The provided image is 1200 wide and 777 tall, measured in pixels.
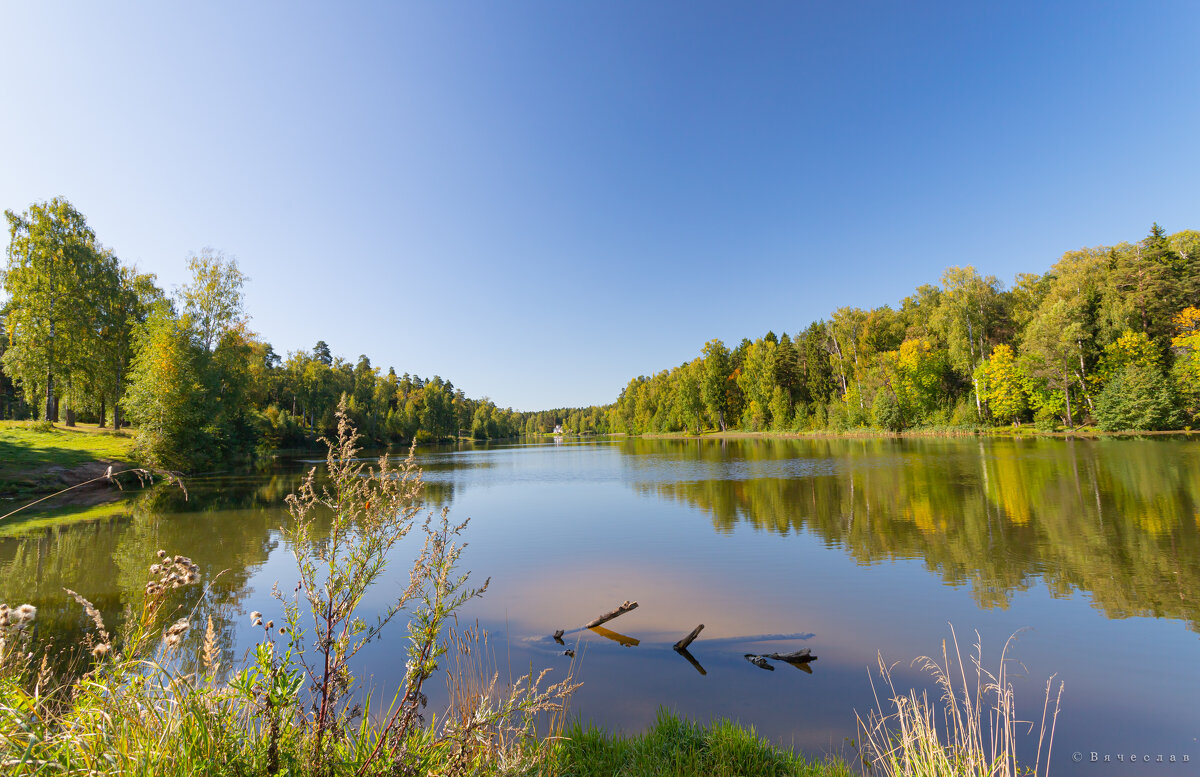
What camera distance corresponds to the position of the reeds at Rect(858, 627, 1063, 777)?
3.46 meters

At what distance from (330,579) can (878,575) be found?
9880 mm

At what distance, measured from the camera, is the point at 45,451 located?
70.9ft

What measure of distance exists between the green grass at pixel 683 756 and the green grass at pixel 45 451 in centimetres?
2144

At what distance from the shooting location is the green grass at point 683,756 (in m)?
4.02

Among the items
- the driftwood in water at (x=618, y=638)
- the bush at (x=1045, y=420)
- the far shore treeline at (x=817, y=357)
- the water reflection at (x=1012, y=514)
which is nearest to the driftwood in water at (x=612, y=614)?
the driftwood in water at (x=618, y=638)

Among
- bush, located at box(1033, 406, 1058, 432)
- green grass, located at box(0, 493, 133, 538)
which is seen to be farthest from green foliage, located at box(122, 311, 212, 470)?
bush, located at box(1033, 406, 1058, 432)

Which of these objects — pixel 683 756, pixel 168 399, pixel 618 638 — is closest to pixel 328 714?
pixel 683 756

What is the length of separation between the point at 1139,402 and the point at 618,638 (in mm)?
42867

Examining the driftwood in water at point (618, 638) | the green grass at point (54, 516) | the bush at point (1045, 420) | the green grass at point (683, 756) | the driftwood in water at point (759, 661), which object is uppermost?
the bush at point (1045, 420)

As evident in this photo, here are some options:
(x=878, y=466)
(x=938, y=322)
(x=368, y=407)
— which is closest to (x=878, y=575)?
(x=878, y=466)

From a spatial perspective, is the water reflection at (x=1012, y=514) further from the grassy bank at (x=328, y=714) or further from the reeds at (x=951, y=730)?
the grassy bank at (x=328, y=714)

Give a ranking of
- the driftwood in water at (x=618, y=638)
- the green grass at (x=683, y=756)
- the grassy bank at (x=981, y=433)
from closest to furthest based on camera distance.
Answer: the green grass at (x=683, y=756)
the driftwood in water at (x=618, y=638)
the grassy bank at (x=981, y=433)

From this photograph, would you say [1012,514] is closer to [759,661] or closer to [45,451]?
[759,661]

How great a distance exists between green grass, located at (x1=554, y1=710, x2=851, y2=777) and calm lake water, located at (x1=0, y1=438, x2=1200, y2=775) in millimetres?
672
